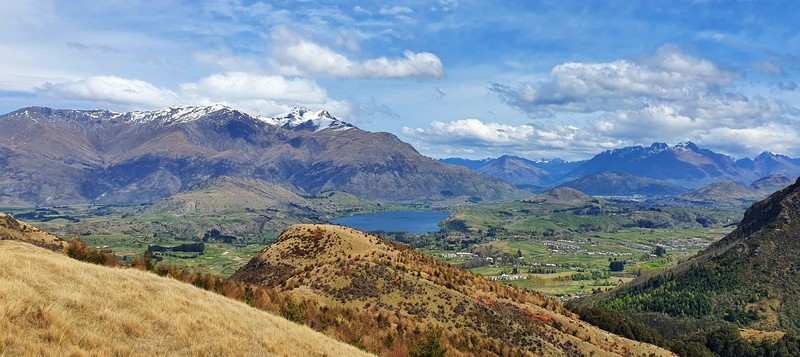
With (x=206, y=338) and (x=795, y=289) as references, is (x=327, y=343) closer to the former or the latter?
(x=206, y=338)

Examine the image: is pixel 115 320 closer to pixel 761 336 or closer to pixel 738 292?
pixel 761 336

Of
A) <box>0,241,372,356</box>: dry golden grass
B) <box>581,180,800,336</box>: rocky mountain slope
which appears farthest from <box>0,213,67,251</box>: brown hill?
<box>581,180,800,336</box>: rocky mountain slope

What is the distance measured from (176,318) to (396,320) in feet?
96.5

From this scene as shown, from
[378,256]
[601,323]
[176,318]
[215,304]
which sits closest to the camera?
[176,318]

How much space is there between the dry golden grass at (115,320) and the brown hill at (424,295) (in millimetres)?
23159

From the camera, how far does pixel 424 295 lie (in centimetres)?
6122

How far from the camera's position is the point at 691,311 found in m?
167

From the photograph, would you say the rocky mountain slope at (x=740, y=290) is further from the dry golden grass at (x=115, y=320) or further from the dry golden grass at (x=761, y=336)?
the dry golden grass at (x=115, y=320)

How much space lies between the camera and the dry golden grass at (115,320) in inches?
616

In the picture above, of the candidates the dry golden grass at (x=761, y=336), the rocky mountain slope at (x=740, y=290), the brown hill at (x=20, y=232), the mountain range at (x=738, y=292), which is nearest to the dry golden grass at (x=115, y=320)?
the brown hill at (x=20, y=232)

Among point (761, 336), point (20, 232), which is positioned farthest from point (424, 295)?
point (761, 336)

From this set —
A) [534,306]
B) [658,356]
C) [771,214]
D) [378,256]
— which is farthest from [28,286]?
[771,214]

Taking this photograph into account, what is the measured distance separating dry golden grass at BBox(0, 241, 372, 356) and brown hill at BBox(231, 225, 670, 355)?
2316 cm

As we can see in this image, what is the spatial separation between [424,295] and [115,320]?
150 ft
